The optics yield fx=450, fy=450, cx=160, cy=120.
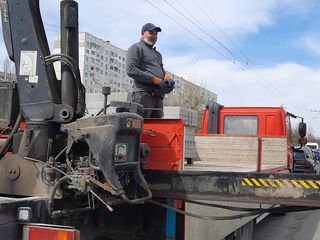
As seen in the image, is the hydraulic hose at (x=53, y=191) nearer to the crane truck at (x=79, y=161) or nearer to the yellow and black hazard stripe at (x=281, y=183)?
the crane truck at (x=79, y=161)

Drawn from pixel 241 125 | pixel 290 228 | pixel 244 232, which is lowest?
pixel 290 228

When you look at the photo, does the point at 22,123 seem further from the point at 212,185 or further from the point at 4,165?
the point at 212,185

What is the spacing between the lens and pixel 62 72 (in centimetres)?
337

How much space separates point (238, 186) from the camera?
3.39m

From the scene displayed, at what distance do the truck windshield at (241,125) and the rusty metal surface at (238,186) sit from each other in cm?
587

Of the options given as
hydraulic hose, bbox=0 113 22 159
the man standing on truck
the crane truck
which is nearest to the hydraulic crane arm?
the crane truck

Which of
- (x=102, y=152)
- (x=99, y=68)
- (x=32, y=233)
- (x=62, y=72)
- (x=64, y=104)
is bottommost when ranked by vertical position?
(x=32, y=233)

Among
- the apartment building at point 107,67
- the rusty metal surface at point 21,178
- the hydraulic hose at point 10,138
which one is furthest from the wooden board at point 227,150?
the apartment building at point 107,67

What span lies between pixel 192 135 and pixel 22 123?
1422 millimetres

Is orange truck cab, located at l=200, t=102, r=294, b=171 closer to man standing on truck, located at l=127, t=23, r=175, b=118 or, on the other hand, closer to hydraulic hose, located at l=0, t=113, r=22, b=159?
man standing on truck, located at l=127, t=23, r=175, b=118

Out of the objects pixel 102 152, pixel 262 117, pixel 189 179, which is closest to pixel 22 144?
pixel 102 152

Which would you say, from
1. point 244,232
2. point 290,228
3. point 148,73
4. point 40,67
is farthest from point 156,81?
point 290,228

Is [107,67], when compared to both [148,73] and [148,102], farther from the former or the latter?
[148,73]

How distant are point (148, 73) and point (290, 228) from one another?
6.25 m
